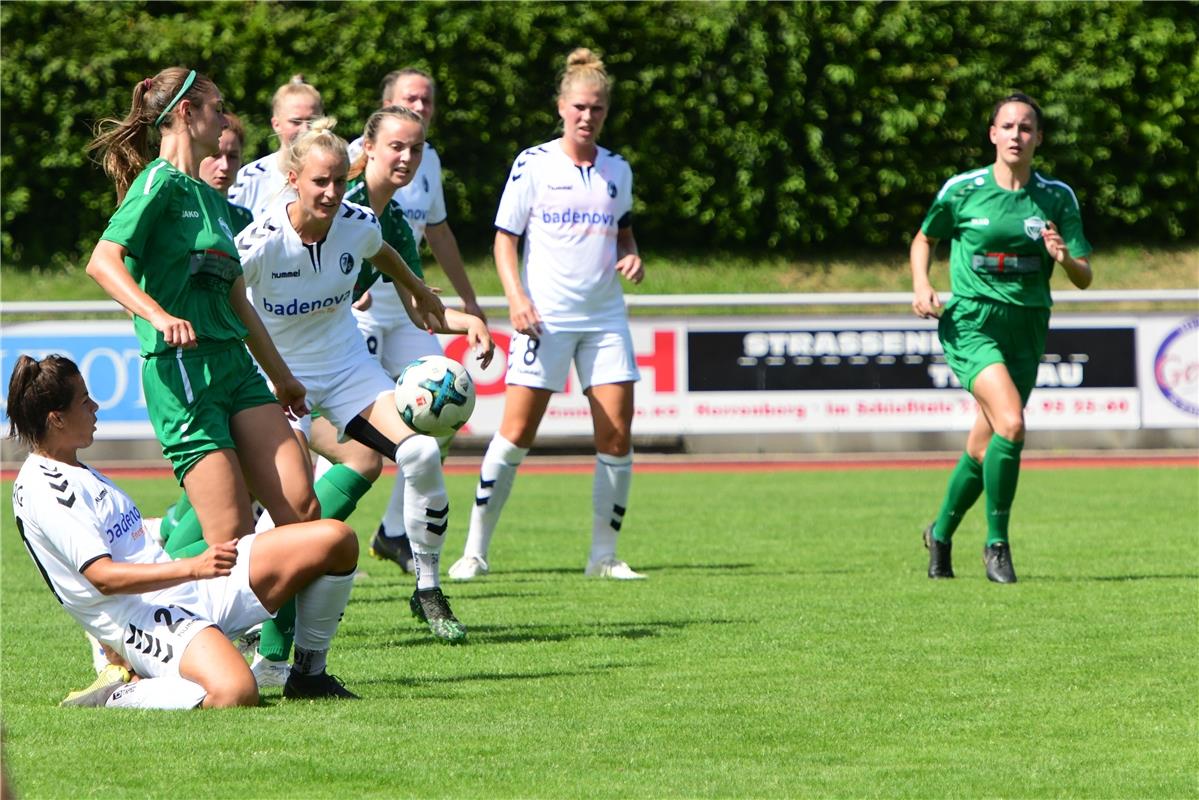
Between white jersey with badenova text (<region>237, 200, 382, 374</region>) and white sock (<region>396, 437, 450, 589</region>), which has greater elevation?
white jersey with badenova text (<region>237, 200, 382, 374</region>)

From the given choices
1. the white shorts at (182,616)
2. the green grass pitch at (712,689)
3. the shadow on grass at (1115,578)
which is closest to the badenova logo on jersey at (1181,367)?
the green grass pitch at (712,689)

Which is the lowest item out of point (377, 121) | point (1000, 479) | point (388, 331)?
point (1000, 479)

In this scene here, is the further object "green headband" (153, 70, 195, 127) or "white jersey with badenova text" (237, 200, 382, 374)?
"white jersey with badenova text" (237, 200, 382, 374)

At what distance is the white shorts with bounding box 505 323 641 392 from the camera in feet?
31.5

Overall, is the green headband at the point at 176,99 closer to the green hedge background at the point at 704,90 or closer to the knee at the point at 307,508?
the knee at the point at 307,508

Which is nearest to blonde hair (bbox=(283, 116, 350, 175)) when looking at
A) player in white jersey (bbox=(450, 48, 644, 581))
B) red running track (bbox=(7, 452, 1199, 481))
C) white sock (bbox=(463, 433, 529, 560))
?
player in white jersey (bbox=(450, 48, 644, 581))

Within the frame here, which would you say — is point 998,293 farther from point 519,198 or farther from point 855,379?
point 855,379

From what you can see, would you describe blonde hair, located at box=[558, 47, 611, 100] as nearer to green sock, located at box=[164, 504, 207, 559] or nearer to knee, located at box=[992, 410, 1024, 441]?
knee, located at box=[992, 410, 1024, 441]

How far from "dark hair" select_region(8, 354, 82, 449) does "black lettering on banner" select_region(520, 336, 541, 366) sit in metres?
4.19

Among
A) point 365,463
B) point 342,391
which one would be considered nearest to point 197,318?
point 342,391

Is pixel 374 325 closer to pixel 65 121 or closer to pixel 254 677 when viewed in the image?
pixel 254 677

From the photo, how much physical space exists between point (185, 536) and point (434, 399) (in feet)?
3.50

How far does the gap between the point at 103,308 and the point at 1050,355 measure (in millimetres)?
9295

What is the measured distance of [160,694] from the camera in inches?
225
